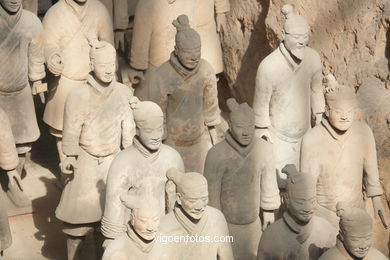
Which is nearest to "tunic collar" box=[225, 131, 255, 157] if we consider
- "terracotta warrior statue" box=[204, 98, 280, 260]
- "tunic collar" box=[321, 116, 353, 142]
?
"terracotta warrior statue" box=[204, 98, 280, 260]

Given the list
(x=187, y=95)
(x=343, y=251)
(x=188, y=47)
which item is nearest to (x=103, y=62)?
(x=188, y=47)

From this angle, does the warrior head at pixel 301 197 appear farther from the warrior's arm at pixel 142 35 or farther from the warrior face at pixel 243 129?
the warrior's arm at pixel 142 35

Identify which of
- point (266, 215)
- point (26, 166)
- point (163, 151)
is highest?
point (163, 151)

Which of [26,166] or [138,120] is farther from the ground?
[138,120]

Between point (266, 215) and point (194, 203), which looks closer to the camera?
point (194, 203)

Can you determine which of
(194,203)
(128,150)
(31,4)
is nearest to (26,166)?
(31,4)

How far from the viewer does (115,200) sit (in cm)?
736

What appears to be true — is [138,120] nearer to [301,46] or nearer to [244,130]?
[244,130]

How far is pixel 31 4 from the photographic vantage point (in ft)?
31.5

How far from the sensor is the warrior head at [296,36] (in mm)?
8156

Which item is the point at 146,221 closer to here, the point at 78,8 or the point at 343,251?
the point at 343,251

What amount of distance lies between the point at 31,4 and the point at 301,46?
238 centimetres

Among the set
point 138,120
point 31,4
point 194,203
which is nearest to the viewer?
point 194,203

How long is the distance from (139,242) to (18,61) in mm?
2483
